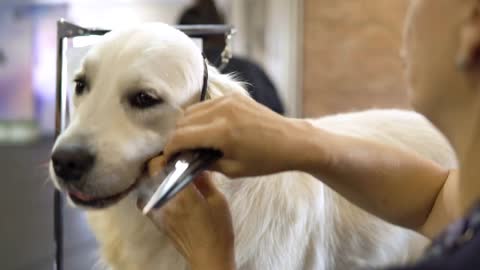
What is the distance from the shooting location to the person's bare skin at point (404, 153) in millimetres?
480

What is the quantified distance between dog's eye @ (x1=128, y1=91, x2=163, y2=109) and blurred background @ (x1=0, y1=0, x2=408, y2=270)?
949mm

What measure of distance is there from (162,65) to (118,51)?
75 mm

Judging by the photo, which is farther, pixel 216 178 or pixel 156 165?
pixel 216 178

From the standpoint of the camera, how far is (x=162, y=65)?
0.96 meters

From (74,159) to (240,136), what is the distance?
33 cm

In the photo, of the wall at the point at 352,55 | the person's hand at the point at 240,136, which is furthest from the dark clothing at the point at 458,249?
the wall at the point at 352,55

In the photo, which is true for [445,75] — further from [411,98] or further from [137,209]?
[137,209]

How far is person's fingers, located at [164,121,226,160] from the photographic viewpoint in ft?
2.11

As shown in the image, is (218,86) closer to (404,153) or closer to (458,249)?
(404,153)

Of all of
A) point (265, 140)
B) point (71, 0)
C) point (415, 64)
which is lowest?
point (71, 0)

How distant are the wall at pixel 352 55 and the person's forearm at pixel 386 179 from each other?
2342mm

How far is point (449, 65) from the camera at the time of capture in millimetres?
484

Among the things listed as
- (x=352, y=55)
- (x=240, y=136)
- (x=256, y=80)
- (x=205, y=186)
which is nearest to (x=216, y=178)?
(x=205, y=186)

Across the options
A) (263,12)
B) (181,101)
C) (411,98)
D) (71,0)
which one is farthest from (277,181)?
(71,0)
